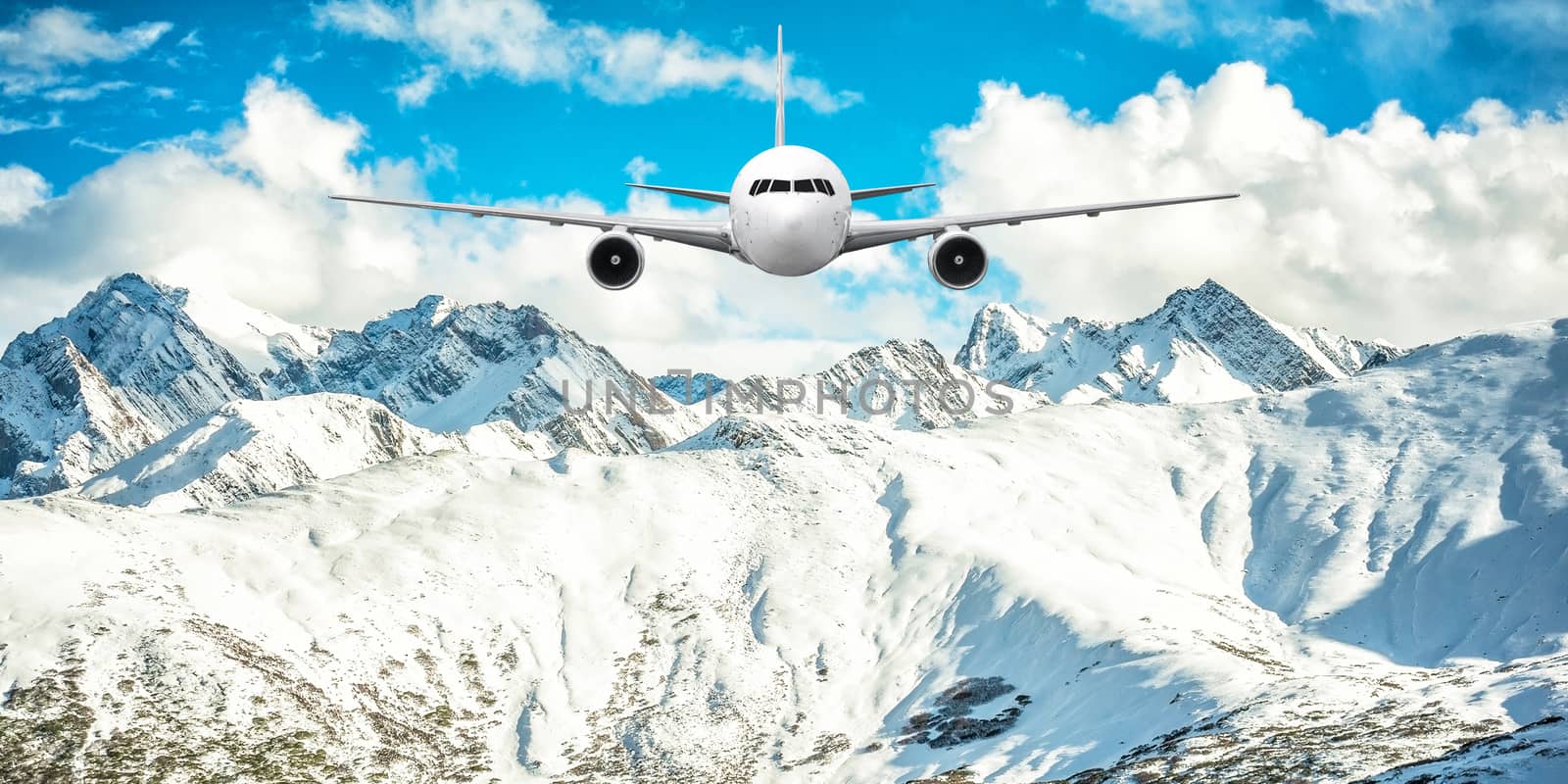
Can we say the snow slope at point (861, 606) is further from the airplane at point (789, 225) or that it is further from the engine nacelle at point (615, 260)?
the engine nacelle at point (615, 260)

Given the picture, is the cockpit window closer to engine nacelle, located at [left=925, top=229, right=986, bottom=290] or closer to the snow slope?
engine nacelle, located at [left=925, top=229, right=986, bottom=290]

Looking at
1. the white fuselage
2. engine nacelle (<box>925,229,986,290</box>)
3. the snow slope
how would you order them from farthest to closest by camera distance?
the snow slope
engine nacelle (<box>925,229,986,290</box>)
the white fuselage

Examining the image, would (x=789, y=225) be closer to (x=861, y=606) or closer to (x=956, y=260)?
(x=956, y=260)

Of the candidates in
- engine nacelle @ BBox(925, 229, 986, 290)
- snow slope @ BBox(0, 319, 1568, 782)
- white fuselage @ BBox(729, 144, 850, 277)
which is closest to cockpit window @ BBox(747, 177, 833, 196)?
Result: white fuselage @ BBox(729, 144, 850, 277)

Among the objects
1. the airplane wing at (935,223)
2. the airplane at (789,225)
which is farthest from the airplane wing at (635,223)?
the airplane wing at (935,223)

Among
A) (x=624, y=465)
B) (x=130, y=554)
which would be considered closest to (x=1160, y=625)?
(x=624, y=465)

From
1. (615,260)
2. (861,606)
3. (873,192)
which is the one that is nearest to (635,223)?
(615,260)

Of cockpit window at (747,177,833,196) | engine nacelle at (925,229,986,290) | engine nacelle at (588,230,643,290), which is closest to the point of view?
cockpit window at (747,177,833,196)
